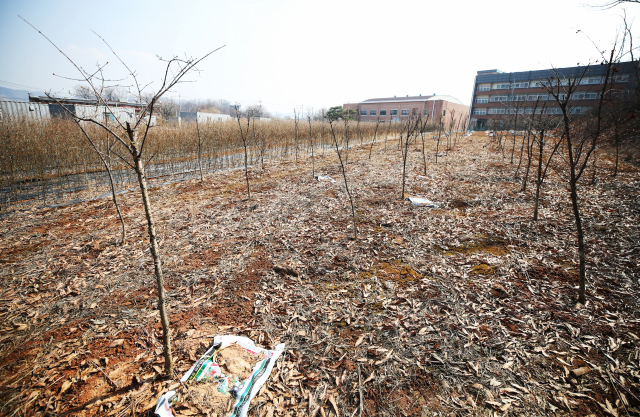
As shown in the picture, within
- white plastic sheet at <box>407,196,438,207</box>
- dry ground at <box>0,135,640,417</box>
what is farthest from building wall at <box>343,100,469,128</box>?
dry ground at <box>0,135,640,417</box>

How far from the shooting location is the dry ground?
236cm

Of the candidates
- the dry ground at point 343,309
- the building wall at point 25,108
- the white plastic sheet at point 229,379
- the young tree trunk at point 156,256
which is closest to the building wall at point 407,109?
the building wall at point 25,108

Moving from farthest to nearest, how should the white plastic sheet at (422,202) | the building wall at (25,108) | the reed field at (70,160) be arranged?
the building wall at (25,108), the reed field at (70,160), the white plastic sheet at (422,202)

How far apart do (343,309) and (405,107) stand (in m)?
58.1

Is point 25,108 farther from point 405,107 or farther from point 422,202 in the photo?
point 405,107

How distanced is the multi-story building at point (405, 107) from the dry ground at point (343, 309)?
48286mm

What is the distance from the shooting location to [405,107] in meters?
54.3

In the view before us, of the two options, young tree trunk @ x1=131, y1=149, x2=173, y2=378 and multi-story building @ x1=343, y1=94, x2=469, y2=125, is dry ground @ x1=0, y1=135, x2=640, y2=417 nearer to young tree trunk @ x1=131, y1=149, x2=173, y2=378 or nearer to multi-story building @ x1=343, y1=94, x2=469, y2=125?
young tree trunk @ x1=131, y1=149, x2=173, y2=378

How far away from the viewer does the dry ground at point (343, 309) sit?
7.74 feet

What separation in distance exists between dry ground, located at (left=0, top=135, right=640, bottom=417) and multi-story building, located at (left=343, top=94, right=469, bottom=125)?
158 feet

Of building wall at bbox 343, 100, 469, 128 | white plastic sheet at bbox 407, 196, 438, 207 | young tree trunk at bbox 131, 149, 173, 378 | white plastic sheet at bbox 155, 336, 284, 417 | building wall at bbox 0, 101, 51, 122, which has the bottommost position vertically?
white plastic sheet at bbox 155, 336, 284, 417

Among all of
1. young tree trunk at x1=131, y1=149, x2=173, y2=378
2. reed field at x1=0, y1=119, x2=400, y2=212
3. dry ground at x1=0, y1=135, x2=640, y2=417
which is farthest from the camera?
reed field at x1=0, y1=119, x2=400, y2=212

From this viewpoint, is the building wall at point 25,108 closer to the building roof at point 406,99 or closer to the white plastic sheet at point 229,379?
the white plastic sheet at point 229,379

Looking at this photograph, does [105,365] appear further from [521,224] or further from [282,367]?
[521,224]
